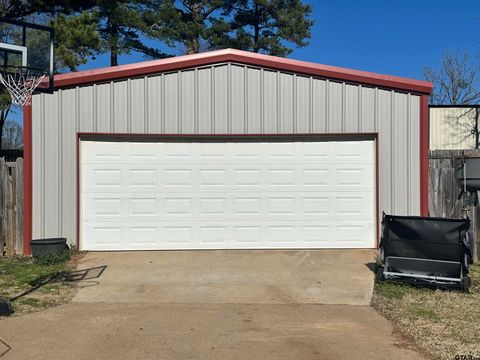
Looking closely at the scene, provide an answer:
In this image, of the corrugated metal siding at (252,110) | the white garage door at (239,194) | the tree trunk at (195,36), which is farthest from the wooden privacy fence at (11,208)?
the tree trunk at (195,36)

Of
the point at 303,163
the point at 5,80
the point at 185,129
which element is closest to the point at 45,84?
the point at 5,80

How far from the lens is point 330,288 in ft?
25.0

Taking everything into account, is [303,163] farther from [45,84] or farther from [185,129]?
[45,84]

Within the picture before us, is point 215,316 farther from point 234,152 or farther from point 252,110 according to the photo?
point 252,110

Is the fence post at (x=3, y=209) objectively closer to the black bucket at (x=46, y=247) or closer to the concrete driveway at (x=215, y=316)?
the black bucket at (x=46, y=247)

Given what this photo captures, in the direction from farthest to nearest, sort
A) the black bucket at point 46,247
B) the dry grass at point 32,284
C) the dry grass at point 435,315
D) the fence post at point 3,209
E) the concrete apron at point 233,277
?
the fence post at point 3,209, the black bucket at point 46,247, the concrete apron at point 233,277, the dry grass at point 32,284, the dry grass at point 435,315

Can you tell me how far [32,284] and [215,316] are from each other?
10.5 feet

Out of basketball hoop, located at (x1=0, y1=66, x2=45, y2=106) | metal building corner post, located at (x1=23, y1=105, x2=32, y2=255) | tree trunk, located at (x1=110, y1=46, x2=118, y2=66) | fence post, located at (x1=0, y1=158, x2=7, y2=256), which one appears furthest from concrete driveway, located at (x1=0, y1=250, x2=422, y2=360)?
tree trunk, located at (x1=110, y1=46, x2=118, y2=66)

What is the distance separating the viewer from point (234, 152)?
1058 cm

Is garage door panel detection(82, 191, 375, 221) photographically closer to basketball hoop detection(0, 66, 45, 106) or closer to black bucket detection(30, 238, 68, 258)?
black bucket detection(30, 238, 68, 258)

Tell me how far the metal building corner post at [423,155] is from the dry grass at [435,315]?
2.55 metres

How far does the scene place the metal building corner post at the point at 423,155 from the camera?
1038cm

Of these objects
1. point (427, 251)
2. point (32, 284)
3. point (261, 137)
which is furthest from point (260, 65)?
point (32, 284)

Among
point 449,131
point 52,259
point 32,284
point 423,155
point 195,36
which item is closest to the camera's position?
point 32,284
